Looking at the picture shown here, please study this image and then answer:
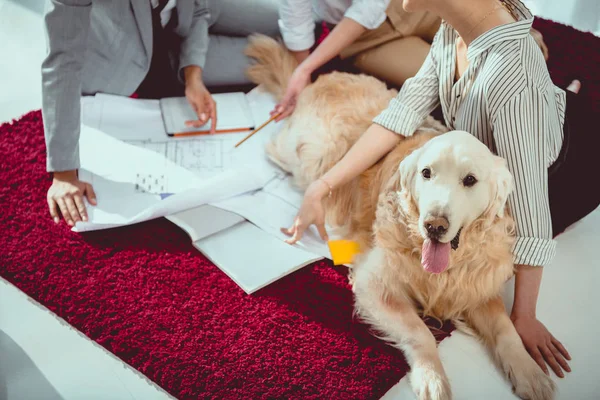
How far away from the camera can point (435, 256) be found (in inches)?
49.8

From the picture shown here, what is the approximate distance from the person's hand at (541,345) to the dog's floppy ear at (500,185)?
0.38 metres

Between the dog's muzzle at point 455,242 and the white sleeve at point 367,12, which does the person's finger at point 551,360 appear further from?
the white sleeve at point 367,12

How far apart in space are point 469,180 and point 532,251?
30cm

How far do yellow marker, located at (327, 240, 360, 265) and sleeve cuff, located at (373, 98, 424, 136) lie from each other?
13.9 inches

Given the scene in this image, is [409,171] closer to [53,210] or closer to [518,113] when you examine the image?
[518,113]

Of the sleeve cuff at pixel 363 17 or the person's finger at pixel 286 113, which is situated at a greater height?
the sleeve cuff at pixel 363 17

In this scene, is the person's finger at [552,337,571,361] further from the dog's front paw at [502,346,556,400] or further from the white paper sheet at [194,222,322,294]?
the white paper sheet at [194,222,322,294]

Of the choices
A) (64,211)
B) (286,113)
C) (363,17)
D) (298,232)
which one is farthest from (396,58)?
(64,211)

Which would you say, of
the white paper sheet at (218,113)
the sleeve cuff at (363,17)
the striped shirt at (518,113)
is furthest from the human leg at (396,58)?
the striped shirt at (518,113)

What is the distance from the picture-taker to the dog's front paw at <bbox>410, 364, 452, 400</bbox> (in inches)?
51.9

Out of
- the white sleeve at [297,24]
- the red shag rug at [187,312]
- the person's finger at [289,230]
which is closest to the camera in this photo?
the red shag rug at [187,312]

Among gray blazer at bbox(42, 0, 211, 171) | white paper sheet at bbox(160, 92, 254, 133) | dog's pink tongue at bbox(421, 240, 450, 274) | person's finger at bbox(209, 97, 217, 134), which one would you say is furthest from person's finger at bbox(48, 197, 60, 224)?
dog's pink tongue at bbox(421, 240, 450, 274)

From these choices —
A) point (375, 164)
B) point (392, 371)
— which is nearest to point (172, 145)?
point (375, 164)

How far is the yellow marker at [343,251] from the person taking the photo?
1666mm
